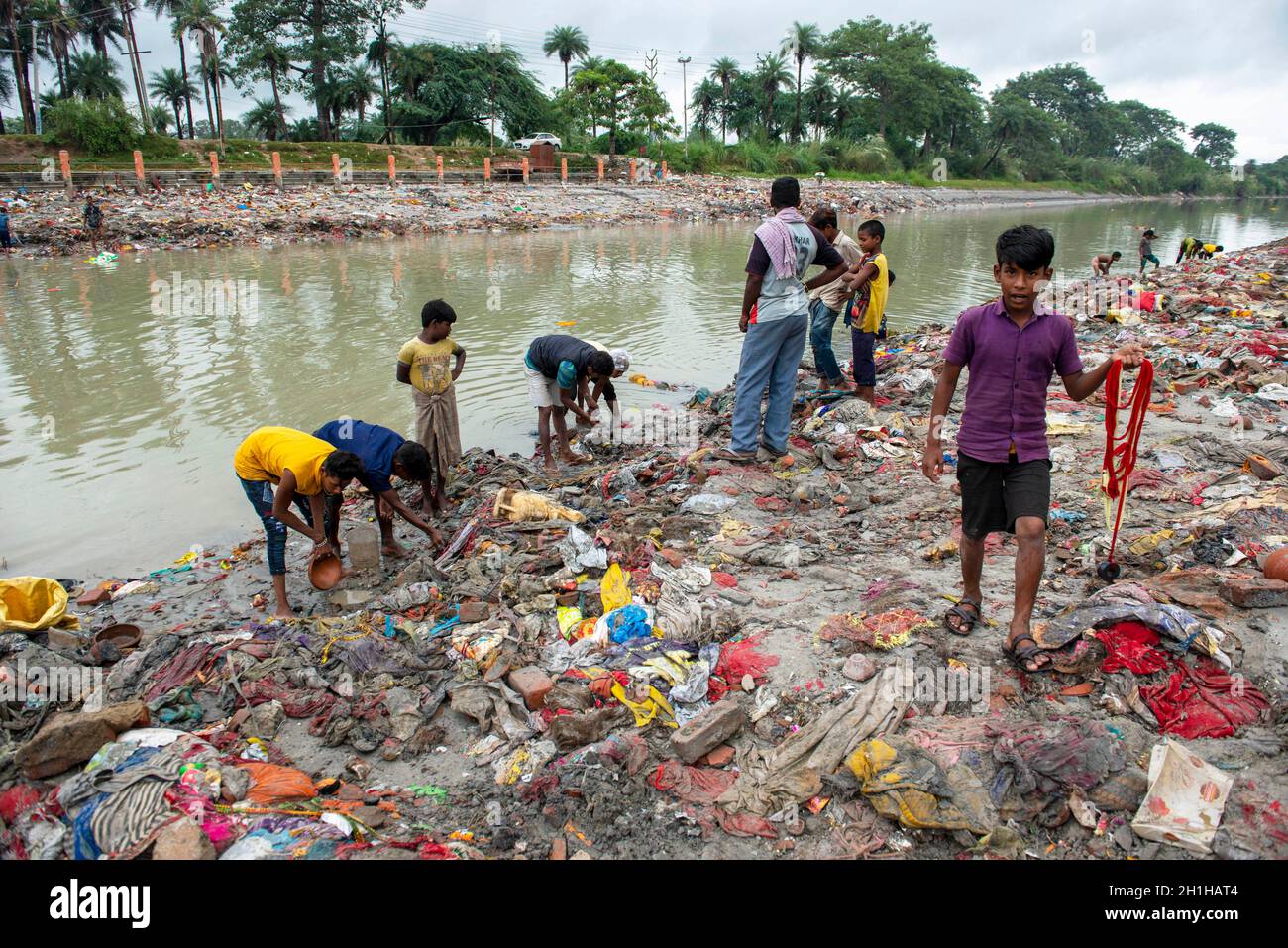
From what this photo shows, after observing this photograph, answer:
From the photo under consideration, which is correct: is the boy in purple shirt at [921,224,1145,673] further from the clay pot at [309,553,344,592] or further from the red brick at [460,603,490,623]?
the clay pot at [309,553,344,592]

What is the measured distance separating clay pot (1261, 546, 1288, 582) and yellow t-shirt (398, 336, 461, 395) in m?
4.73

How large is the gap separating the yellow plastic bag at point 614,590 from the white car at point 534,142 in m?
38.4

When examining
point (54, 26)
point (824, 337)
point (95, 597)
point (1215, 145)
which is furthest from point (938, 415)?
point (1215, 145)

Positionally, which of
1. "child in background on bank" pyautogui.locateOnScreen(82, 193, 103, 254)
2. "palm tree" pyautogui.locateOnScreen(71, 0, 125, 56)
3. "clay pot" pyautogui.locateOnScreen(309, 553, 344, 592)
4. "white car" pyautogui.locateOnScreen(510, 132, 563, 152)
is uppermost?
"palm tree" pyautogui.locateOnScreen(71, 0, 125, 56)

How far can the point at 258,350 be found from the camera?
1026 centimetres

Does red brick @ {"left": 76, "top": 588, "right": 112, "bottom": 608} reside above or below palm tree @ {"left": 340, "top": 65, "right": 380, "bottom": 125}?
below

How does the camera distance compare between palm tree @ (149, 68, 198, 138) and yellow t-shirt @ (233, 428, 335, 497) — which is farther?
palm tree @ (149, 68, 198, 138)

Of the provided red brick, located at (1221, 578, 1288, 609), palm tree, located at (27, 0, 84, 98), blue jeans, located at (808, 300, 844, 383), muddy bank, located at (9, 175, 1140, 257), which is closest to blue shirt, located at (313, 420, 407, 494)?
blue jeans, located at (808, 300, 844, 383)

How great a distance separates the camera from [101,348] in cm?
1034

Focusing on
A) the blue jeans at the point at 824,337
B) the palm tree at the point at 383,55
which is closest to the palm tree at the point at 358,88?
the palm tree at the point at 383,55

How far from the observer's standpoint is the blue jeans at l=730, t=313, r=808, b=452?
5.09 m

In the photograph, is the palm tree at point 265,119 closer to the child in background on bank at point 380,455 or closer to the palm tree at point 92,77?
the palm tree at point 92,77

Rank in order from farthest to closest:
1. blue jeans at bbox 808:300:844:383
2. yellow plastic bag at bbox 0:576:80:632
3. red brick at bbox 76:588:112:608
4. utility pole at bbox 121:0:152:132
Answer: utility pole at bbox 121:0:152:132 → blue jeans at bbox 808:300:844:383 → red brick at bbox 76:588:112:608 → yellow plastic bag at bbox 0:576:80:632
